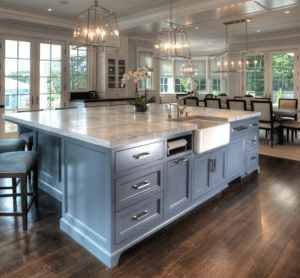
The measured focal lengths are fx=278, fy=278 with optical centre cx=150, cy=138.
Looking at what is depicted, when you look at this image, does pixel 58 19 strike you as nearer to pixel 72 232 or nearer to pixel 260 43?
pixel 72 232

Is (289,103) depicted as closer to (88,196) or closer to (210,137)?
(210,137)

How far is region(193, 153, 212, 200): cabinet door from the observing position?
8.50 ft

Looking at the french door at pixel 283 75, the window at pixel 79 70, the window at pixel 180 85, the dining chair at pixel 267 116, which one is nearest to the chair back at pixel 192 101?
the dining chair at pixel 267 116

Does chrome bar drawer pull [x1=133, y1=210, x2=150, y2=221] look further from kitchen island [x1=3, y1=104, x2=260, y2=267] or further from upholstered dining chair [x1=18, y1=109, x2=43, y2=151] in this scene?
upholstered dining chair [x1=18, y1=109, x2=43, y2=151]

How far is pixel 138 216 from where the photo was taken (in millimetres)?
2057

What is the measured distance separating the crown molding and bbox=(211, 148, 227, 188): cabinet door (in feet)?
15.9

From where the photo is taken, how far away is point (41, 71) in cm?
632

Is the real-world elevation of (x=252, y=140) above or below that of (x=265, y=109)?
below

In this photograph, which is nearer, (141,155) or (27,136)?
(141,155)

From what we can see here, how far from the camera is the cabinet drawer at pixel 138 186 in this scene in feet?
6.21

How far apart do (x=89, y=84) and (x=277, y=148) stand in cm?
471

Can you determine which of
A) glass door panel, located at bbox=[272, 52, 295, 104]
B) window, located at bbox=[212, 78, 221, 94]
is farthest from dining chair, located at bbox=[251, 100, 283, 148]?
window, located at bbox=[212, 78, 221, 94]

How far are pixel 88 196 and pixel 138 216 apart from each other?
40cm

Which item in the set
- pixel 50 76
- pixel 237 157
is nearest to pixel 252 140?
pixel 237 157
